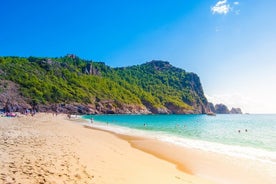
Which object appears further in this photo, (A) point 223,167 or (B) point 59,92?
(B) point 59,92

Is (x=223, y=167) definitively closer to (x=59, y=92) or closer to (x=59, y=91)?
(x=59, y=92)

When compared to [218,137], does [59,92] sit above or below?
above

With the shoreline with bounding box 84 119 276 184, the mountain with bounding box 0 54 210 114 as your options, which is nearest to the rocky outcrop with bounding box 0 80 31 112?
the mountain with bounding box 0 54 210 114

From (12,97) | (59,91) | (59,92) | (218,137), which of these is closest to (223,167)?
(218,137)

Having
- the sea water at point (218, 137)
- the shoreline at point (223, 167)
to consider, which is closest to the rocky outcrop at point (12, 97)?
the sea water at point (218, 137)

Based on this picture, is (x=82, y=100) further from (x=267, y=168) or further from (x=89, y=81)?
(x=267, y=168)

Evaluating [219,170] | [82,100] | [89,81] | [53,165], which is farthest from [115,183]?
[89,81]

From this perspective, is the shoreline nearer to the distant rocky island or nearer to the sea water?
the sea water

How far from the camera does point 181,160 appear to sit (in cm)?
1717

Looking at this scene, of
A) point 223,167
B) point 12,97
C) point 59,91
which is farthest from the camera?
point 59,91

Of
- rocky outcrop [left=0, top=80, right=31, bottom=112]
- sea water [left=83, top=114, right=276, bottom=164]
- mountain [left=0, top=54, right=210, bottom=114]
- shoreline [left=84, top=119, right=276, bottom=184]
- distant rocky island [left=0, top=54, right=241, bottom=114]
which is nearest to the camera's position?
shoreline [left=84, top=119, right=276, bottom=184]

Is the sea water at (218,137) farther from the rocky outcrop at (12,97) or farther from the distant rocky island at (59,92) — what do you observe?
the distant rocky island at (59,92)

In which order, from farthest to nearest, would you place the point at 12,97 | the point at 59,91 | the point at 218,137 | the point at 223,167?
the point at 59,91
the point at 12,97
the point at 218,137
the point at 223,167

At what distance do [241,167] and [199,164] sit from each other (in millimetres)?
2509
